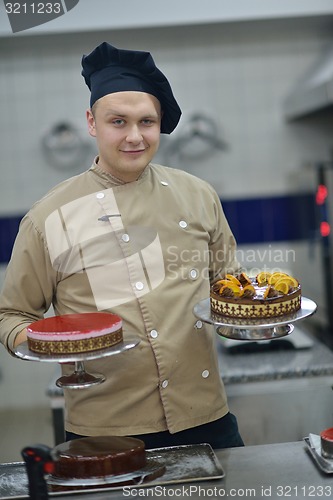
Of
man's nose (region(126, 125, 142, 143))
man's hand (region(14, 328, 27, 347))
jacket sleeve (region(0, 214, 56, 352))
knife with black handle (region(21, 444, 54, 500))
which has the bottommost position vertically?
knife with black handle (region(21, 444, 54, 500))

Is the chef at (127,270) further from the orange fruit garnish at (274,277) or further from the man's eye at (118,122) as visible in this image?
the orange fruit garnish at (274,277)

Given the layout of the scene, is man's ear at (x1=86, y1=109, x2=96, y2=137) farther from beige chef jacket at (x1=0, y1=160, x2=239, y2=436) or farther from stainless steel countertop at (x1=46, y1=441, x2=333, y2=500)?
stainless steel countertop at (x1=46, y1=441, x2=333, y2=500)

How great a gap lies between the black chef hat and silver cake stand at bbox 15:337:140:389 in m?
0.60

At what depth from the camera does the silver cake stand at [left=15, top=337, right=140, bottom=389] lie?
1.52 meters

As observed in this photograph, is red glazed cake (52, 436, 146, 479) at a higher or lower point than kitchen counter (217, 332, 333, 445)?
higher

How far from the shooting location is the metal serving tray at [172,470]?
1.54 meters

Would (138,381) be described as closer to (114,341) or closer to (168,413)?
(168,413)

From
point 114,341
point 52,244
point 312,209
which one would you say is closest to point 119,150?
point 52,244

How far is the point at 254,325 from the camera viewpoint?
1688 mm

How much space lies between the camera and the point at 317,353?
285cm

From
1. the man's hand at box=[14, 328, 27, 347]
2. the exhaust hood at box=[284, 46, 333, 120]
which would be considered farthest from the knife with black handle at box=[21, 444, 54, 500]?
the exhaust hood at box=[284, 46, 333, 120]

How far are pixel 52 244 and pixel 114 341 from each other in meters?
0.34

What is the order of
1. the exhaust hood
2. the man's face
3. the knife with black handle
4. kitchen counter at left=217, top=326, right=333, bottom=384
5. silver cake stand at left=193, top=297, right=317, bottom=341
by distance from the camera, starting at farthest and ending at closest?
the exhaust hood, kitchen counter at left=217, top=326, right=333, bottom=384, the man's face, silver cake stand at left=193, top=297, right=317, bottom=341, the knife with black handle

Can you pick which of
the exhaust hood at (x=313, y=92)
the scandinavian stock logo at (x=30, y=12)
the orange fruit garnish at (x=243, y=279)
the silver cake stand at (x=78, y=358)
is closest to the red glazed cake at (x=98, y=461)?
the silver cake stand at (x=78, y=358)
